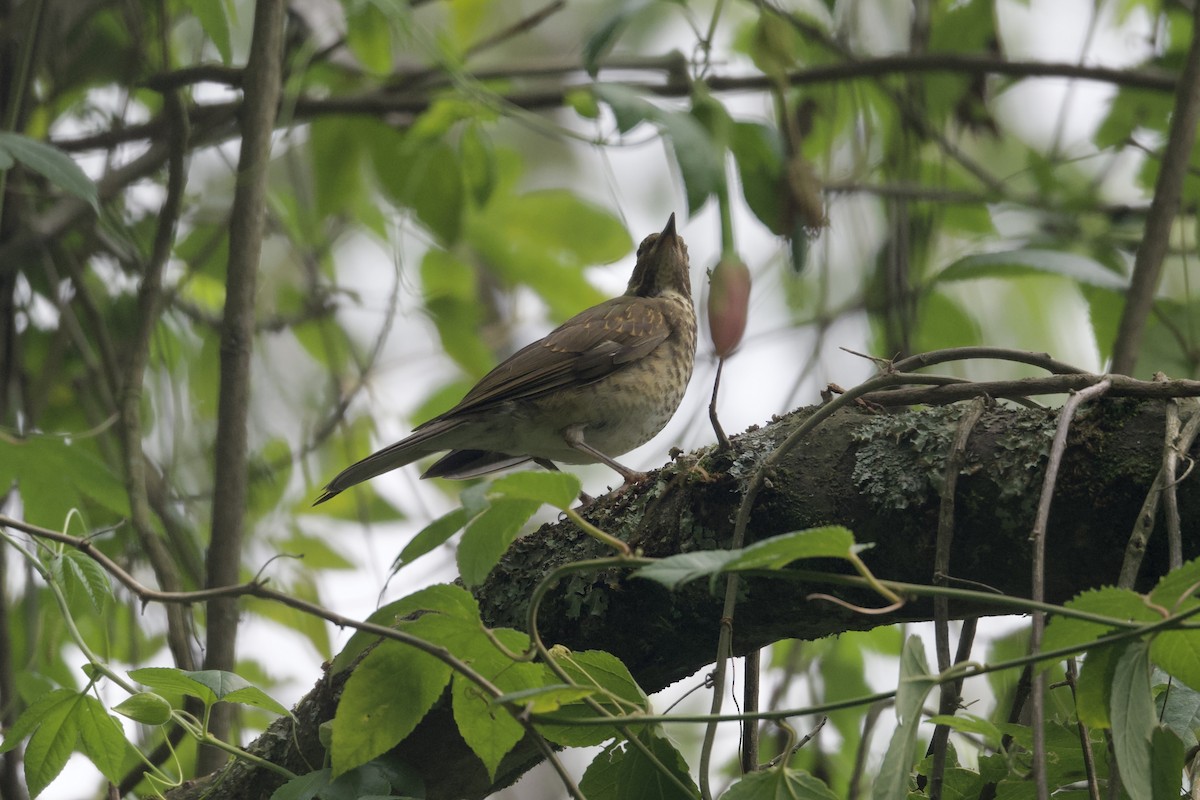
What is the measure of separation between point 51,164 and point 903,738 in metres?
1.84

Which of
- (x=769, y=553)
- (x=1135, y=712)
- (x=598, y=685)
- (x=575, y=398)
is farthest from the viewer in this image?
(x=575, y=398)

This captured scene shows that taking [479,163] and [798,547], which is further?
[479,163]

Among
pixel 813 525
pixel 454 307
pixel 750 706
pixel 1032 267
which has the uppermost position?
pixel 454 307

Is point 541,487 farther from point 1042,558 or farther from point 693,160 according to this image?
point 693,160

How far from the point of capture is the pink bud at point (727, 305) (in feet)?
6.19

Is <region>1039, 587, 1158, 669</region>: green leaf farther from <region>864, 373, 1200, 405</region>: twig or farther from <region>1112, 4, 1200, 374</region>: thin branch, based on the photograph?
<region>1112, 4, 1200, 374</region>: thin branch

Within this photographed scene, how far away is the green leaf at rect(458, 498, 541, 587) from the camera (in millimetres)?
1340

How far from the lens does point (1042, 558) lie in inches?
55.6

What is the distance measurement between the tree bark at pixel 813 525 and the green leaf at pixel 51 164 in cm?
103

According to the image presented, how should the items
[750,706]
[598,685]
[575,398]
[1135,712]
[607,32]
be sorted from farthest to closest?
[575,398], [607,32], [750,706], [598,685], [1135,712]

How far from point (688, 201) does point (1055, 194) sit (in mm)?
2056

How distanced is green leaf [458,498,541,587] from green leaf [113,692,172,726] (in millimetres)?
696

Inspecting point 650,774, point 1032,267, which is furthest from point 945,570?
point 1032,267

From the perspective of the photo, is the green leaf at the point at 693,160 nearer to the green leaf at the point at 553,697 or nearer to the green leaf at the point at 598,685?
the green leaf at the point at 598,685
